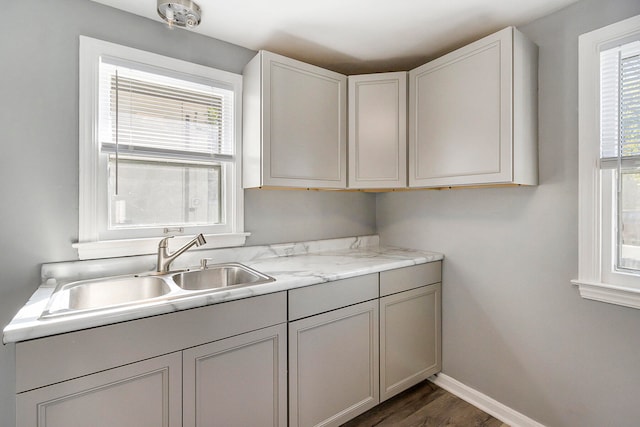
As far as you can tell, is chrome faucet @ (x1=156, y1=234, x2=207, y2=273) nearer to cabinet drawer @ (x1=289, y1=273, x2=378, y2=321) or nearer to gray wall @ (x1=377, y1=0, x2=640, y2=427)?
cabinet drawer @ (x1=289, y1=273, x2=378, y2=321)

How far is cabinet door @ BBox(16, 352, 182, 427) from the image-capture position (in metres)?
0.99

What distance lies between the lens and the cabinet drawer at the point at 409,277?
1.88 meters

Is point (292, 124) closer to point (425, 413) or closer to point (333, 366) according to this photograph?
point (333, 366)

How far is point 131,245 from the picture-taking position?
164cm

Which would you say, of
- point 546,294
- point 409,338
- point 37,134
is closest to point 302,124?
point 37,134

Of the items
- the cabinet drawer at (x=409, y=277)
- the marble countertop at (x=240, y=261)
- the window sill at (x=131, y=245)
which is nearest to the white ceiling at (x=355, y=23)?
the window sill at (x=131, y=245)

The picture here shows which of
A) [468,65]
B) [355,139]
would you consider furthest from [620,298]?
[355,139]

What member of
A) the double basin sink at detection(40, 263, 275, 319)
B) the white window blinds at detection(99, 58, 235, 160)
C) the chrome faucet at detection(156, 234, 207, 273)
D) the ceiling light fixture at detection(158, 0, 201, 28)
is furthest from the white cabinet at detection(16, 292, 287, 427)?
the ceiling light fixture at detection(158, 0, 201, 28)

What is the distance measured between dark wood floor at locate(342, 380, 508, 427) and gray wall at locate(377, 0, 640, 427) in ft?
0.53

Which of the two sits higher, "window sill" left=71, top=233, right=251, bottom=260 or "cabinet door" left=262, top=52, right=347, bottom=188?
"cabinet door" left=262, top=52, right=347, bottom=188

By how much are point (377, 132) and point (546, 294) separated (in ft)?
4.54

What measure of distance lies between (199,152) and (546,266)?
6.90 ft

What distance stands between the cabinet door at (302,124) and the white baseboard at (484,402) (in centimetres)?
156

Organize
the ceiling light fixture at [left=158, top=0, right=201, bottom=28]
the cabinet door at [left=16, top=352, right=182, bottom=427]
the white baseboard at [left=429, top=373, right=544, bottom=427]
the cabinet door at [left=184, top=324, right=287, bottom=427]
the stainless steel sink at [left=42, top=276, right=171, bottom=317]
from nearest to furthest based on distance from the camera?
the cabinet door at [left=16, top=352, right=182, bottom=427], the cabinet door at [left=184, top=324, right=287, bottom=427], the stainless steel sink at [left=42, top=276, right=171, bottom=317], the ceiling light fixture at [left=158, top=0, right=201, bottom=28], the white baseboard at [left=429, top=373, right=544, bottom=427]
